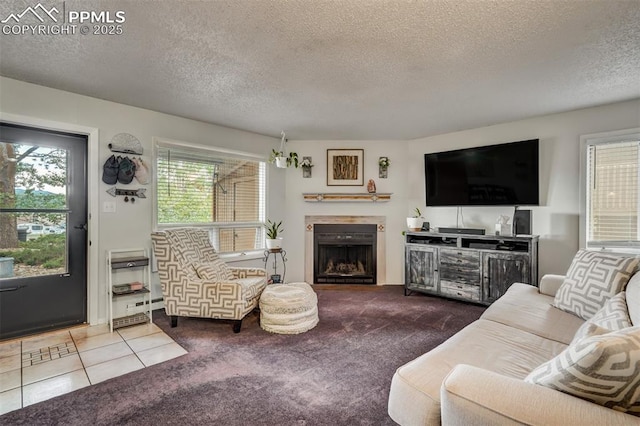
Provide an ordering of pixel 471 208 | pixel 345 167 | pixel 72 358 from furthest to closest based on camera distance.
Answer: pixel 345 167 < pixel 471 208 < pixel 72 358

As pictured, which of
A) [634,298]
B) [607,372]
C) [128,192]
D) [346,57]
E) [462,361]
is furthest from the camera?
[128,192]

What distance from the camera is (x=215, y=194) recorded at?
4.06m

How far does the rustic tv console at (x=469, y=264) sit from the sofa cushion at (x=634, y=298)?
1.60m

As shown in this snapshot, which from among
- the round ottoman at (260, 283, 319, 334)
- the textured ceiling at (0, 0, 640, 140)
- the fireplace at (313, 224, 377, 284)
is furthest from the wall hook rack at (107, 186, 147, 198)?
the fireplace at (313, 224, 377, 284)

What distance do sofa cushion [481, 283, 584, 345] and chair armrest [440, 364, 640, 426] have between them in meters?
1.00

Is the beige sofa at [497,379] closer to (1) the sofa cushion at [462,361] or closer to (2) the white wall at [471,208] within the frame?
(1) the sofa cushion at [462,361]

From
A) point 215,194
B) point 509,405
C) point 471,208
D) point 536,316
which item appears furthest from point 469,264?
point 215,194

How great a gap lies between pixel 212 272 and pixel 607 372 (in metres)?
2.92

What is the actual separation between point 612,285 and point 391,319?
72.2 inches

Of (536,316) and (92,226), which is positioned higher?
(92,226)

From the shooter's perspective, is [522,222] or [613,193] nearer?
[613,193]

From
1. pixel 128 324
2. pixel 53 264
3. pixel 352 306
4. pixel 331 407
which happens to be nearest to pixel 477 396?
pixel 331 407

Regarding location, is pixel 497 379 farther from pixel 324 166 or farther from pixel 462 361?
pixel 324 166

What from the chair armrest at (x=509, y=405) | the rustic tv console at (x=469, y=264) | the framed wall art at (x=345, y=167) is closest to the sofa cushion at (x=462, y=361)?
the chair armrest at (x=509, y=405)
